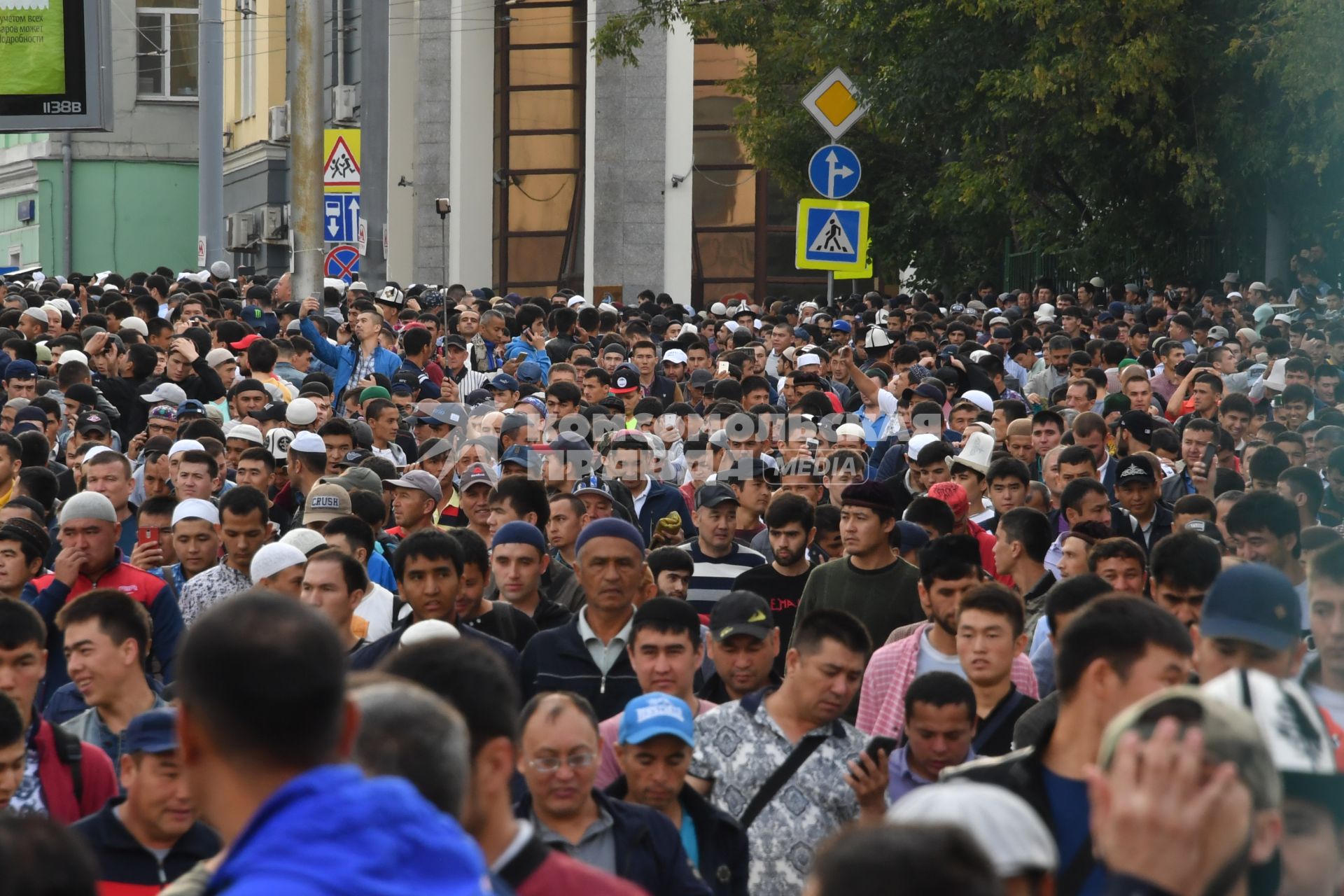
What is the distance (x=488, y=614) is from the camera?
→ 8.55 m

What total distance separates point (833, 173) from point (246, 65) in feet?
116

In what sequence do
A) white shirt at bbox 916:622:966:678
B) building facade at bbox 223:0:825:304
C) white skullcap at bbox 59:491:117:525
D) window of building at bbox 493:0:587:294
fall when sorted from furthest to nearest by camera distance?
window of building at bbox 493:0:587:294, building facade at bbox 223:0:825:304, white skullcap at bbox 59:491:117:525, white shirt at bbox 916:622:966:678

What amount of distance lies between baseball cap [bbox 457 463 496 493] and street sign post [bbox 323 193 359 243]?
13593 mm

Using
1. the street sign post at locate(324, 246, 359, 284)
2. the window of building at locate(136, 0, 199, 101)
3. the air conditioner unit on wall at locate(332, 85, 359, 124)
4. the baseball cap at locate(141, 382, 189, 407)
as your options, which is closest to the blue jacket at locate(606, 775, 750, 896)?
the baseball cap at locate(141, 382, 189, 407)

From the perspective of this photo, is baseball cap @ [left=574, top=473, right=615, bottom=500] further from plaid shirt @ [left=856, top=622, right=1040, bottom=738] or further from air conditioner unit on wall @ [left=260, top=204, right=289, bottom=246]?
air conditioner unit on wall @ [left=260, top=204, right=289, bottom=246]

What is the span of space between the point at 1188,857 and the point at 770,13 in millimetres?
A: 27447

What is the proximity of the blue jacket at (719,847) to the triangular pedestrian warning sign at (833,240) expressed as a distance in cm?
1006

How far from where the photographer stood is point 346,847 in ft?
9.23

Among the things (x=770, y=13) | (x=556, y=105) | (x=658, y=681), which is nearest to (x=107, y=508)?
(x=658, y=681)

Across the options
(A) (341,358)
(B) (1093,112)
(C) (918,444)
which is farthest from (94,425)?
(B) (1093,112)

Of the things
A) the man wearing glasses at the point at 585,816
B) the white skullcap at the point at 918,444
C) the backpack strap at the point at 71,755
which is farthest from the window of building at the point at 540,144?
the man wearing glasses at the point at 585,816

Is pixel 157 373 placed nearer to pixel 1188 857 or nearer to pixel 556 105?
pixel 1188 857

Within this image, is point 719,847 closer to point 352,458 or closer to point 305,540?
point 305,540

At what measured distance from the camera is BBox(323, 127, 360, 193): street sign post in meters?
24.0
